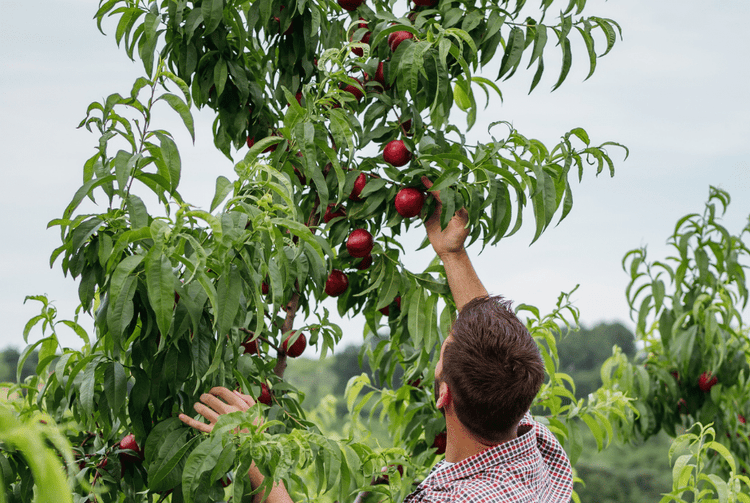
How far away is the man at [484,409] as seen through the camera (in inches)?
51.4

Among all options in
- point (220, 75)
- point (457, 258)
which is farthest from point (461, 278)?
point (220, 75)

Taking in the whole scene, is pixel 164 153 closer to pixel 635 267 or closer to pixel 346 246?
pixel 346 246

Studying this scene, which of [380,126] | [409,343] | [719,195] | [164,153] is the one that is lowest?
[409,343]

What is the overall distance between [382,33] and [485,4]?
0.42m

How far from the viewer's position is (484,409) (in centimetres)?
132

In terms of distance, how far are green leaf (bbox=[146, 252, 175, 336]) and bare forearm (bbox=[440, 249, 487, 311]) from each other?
3.06 ft

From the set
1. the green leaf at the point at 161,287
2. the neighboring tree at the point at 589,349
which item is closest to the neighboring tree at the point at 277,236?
the green leaf at the point at 161,287

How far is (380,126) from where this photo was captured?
1940mm

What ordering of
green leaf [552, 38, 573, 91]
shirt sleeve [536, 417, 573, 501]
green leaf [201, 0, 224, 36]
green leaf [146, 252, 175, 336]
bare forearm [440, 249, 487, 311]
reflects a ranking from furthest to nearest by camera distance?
green leaf [552, 38, 573, 91]
bare forearm [440, 249, 487, 311]
green leaf [201, 0, 224, 36]
shirt sleeve [536, 417, 573, 501]
green leaf [146, 252, 175, 336]

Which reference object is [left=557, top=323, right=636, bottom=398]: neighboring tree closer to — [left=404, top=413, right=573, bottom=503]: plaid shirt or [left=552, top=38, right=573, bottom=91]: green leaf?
[left=552, top=38, right=573, bottom=91]: green leaf

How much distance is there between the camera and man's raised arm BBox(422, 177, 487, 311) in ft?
6.05

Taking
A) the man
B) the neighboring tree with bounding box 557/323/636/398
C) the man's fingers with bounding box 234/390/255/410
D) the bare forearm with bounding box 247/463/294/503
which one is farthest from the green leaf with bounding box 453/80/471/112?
the neighboring tree with bounding box 557/323/636/398

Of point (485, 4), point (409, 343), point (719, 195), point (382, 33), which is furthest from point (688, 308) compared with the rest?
point (382, 33)

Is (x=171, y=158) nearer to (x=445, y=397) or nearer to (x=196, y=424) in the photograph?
(x=196, y=424)
